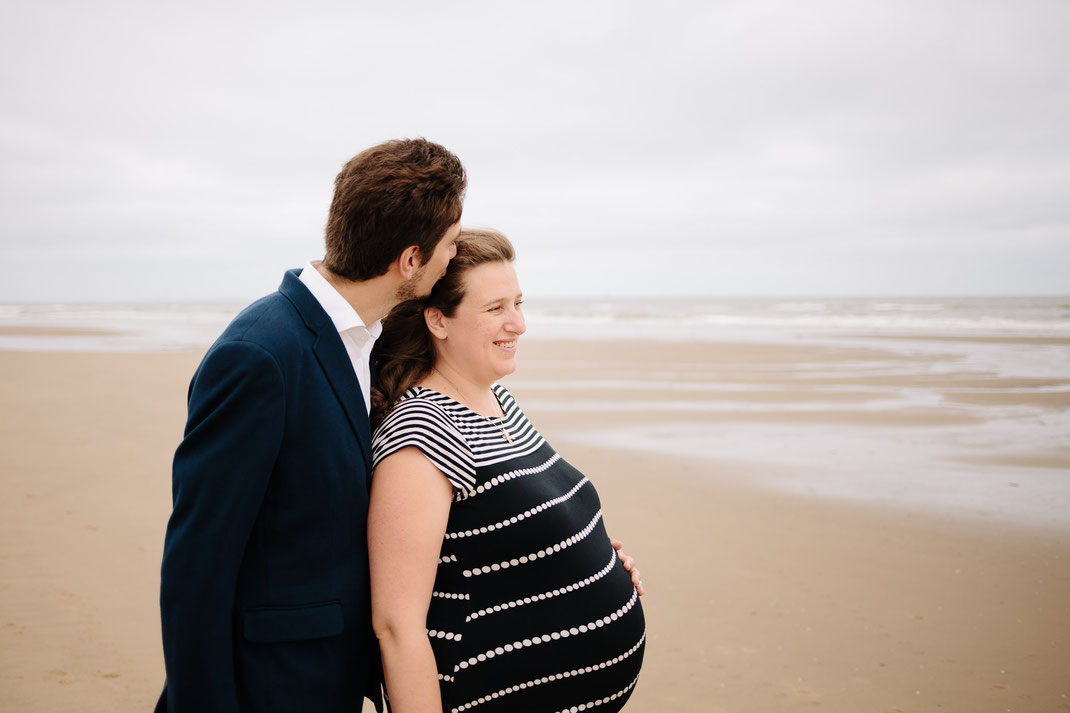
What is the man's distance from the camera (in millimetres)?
1534

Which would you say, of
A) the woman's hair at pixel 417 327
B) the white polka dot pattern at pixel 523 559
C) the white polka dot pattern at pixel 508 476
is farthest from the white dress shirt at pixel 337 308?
the white polka dot pattern at pixel 523 559

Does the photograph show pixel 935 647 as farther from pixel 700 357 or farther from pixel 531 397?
pixel 700 357

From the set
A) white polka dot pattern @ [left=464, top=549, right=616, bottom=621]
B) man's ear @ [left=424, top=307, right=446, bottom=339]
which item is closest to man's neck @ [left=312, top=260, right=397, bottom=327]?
man's ear @ [left=424, top=307, right=446, bottom=339]

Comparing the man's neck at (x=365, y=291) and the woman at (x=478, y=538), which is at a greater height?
the man's neck at (x=365, y=291)

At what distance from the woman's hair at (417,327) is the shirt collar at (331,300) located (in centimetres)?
33

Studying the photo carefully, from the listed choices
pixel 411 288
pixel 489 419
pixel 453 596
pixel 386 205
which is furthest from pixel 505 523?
pixel 386 205

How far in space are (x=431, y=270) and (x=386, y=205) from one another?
0.88 feet

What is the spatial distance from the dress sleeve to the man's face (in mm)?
334

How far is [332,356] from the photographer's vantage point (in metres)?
1.80

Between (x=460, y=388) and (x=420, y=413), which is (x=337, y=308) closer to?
(x=420, y=413)

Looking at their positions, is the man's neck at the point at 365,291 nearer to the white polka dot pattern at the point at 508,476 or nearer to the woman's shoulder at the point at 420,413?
the woman's shoulder at the point at 420,413

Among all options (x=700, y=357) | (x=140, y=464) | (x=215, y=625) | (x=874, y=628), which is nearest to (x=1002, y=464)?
(x=874, y=628)

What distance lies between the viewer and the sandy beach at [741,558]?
3.74 meters

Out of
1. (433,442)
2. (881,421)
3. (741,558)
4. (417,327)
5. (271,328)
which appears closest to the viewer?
(271,328)
